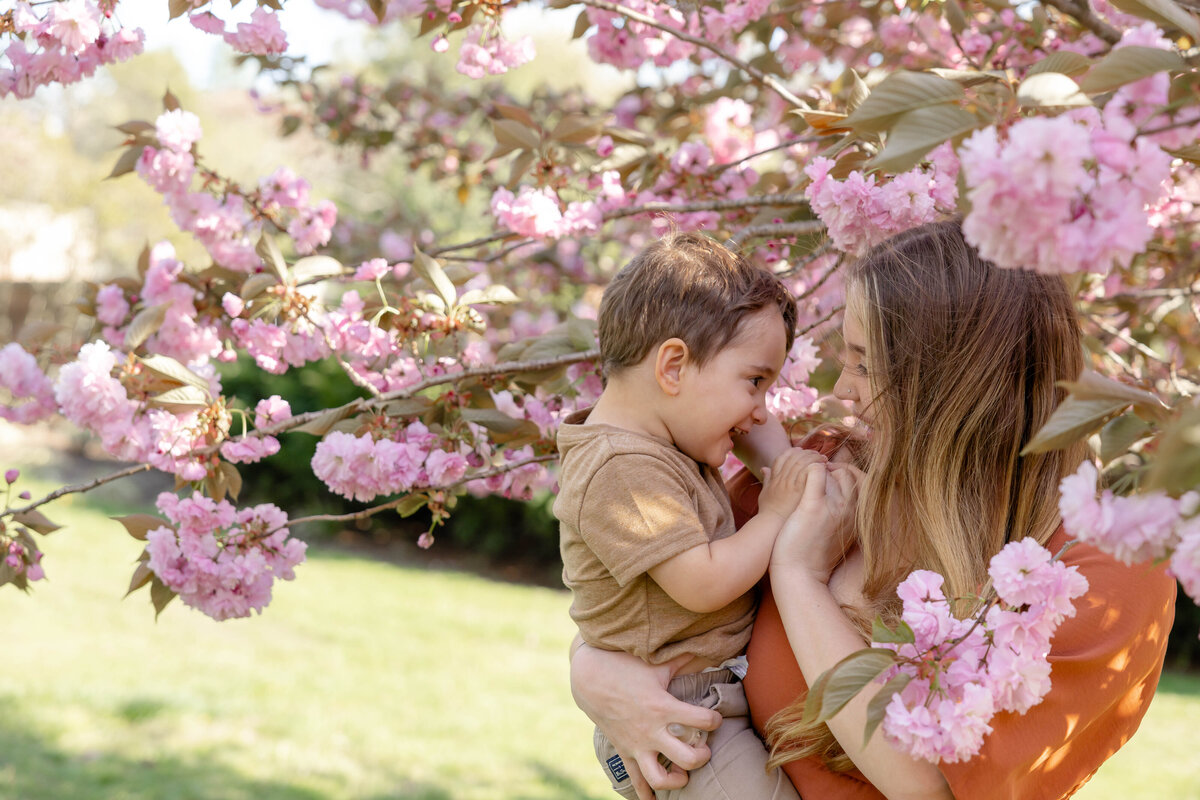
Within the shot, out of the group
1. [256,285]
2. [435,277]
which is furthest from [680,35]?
[256,285]

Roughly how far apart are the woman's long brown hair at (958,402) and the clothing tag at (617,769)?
335 millimetres

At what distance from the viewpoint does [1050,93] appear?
95 centimetres

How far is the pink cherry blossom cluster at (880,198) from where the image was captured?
1524mm

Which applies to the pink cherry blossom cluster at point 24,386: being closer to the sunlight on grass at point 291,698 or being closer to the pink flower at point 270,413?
the pink flower at point 270,413

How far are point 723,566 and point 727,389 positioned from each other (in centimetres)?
29

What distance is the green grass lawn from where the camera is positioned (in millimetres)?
4398

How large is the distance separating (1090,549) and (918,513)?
0.78 feet

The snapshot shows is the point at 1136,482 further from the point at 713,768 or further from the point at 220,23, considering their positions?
the point at 220,23

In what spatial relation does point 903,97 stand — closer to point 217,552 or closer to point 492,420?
point 492,420

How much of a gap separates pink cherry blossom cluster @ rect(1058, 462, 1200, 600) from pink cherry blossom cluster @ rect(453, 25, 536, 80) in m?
2.05

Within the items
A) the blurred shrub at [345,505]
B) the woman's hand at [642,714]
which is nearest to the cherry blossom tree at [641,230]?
the woman's hand at [642,714]

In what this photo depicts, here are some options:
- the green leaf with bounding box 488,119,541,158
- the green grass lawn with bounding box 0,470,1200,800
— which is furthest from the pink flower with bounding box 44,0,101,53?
the green grass lawn with bounding box 0,470,1200,800

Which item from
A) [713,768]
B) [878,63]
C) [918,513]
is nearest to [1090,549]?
[918,513]

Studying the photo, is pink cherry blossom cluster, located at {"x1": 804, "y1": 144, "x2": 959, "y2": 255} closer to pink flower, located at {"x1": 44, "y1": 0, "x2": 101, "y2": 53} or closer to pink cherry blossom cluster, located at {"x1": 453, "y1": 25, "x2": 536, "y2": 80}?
pink cherry blossom cluster, located at {"x1": 453, "y1": 25, "x2": 536, "y2": 80}
